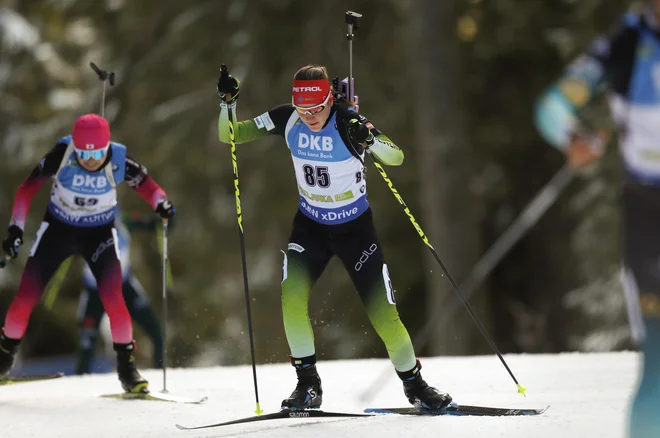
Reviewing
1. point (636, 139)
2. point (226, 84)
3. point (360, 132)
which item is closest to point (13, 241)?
point (226, 84)

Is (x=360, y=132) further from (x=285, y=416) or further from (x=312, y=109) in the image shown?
(x=285, y=416)

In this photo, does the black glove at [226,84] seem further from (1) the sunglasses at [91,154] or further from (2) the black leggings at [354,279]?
(1) the sunglasses at [91,154]

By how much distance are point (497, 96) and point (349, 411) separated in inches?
458

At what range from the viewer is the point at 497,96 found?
18.1 metres

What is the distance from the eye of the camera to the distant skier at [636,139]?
4.62 meters

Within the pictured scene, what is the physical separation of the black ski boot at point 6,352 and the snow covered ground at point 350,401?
25 centimetres

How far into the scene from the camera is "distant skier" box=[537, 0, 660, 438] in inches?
182

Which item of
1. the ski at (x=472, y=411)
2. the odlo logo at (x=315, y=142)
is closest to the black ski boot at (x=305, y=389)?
the ski at (x=472, y=411)

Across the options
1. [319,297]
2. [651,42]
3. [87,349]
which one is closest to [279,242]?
[319,297]

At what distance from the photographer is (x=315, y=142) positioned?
6.59 m

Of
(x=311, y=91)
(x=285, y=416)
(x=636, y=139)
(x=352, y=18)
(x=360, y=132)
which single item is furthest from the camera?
(x=352, y=18)

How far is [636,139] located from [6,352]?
510 centimetres

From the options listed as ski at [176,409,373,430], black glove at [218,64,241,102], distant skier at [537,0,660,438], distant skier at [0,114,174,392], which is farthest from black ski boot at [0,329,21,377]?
distant skier at [537,0,660,438]

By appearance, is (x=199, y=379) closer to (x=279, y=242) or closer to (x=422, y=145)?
(x=422, y=145)
